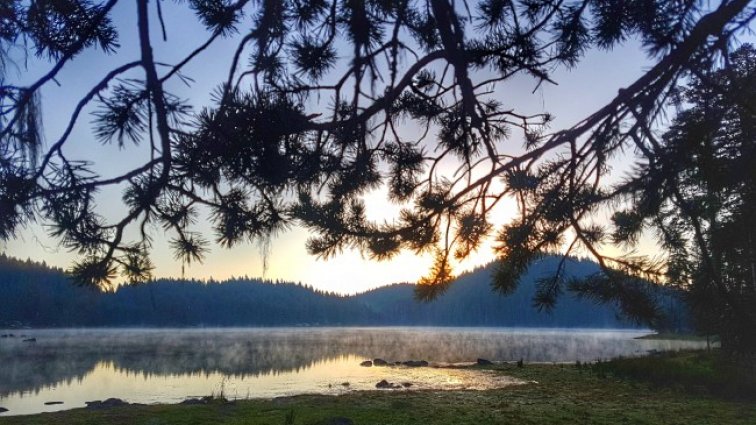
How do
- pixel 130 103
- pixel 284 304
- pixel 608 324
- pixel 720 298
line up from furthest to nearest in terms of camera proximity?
pixel 284 304 < pixel 608 324 < pixel 720 298 < pixel 130 103

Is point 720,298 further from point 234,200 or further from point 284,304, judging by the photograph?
point 284,304

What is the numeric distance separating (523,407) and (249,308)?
15706cm

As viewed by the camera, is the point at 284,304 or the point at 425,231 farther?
the point at 284,304

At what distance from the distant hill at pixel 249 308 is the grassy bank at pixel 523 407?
85807mm

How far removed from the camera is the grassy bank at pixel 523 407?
9594mm

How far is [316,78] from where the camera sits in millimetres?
3326

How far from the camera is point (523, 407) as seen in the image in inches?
443

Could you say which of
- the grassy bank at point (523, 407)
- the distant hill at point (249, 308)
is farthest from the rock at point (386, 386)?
the distant hill at point (249, 308)

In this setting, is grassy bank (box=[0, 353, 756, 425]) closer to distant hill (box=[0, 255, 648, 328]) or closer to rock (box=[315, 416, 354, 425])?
rock (box=[315, 416, 354, 425])

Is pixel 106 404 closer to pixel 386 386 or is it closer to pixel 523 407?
pixel 386 386

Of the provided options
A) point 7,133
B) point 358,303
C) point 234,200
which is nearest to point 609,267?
point 234,200

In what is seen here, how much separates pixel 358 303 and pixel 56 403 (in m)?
176

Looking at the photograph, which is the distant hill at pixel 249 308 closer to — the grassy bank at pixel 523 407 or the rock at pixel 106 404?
the grassy bank at pixel 523 407

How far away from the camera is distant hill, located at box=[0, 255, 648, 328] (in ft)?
377
